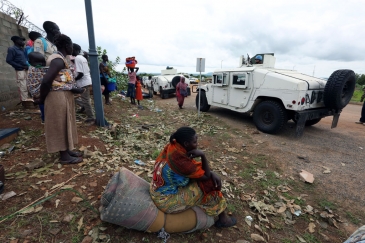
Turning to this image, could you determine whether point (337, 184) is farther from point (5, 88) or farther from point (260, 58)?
point (5, 88)

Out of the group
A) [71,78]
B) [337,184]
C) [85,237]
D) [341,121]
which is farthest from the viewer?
[341,121]

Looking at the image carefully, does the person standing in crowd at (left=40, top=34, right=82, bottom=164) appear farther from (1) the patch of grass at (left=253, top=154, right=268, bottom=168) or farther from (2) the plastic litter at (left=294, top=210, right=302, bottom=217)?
(1) the patch of grass at (left=253, top=154, right=268, bottom=168)

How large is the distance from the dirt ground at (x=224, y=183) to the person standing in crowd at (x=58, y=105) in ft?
1.48

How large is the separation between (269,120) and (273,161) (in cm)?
215

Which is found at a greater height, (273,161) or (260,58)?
(260,58)

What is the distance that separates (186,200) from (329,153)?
14.6 feet

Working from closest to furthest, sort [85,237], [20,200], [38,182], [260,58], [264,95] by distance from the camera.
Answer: [85,237] < [20,200] < [38,182] < [264,95] < [260,58]

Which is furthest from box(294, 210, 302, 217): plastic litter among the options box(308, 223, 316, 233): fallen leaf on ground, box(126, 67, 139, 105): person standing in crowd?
box(126, 67, 139, 105): person standing in crowd

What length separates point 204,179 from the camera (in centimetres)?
196

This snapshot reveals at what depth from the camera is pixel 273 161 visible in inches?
164

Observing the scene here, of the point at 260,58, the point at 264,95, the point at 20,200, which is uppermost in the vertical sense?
the point at 260,58

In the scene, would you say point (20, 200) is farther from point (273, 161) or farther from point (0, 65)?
point (0, 65)

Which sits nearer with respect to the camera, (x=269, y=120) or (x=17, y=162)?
(x=17, y=162)

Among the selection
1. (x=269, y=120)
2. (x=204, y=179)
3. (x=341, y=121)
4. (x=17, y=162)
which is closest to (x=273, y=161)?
(x=269, y=120)
